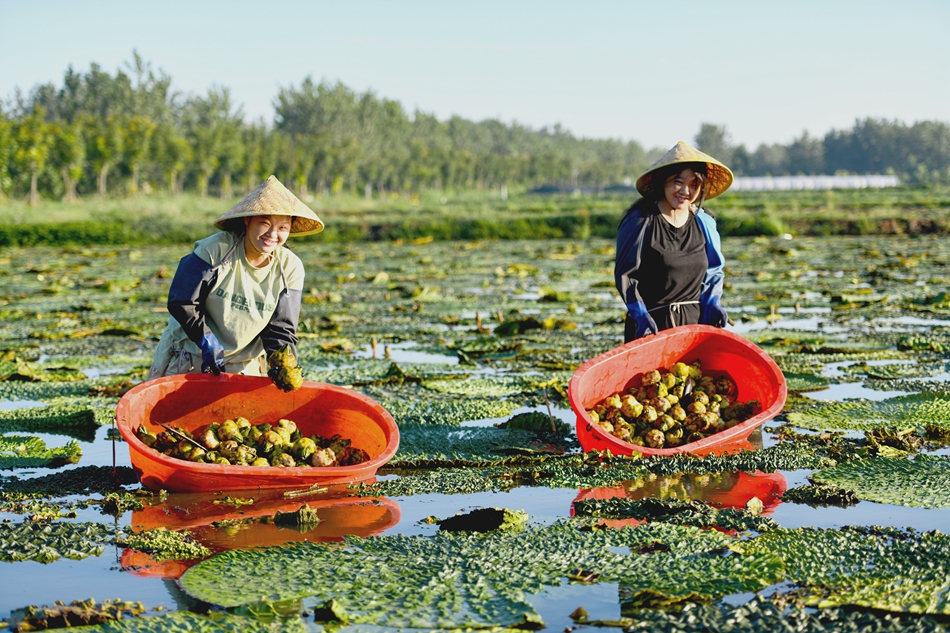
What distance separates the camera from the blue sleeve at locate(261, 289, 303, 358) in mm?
4344

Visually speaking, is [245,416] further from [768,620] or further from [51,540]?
[768,620]

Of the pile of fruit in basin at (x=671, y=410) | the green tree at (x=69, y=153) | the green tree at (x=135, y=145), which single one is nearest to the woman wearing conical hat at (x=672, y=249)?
the pile of fruit in basin at (x=671, y=410)

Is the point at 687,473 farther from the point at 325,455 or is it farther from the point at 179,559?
the point at 179,559

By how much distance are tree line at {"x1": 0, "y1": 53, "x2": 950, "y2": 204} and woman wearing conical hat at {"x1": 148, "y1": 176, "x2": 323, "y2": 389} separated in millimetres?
30402

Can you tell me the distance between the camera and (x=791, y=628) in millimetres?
2258

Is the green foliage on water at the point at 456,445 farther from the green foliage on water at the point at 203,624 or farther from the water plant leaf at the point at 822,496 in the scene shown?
the green foliage on water at the point at 203,624

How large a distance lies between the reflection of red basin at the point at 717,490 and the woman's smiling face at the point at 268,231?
1659 mm

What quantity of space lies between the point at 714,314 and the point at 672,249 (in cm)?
49

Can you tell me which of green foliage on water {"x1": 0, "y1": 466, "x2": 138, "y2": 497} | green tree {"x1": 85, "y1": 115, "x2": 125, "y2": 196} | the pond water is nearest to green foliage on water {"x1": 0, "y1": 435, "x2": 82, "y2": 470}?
the pond water

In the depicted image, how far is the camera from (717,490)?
3.66 meters

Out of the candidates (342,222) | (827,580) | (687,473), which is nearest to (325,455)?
(687,473)

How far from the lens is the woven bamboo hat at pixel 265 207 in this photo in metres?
4.03

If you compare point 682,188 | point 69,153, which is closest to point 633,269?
point 682,188

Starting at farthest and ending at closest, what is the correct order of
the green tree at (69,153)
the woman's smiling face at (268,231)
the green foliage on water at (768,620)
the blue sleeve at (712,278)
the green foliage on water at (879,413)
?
1. the green tree at (69,153)
2. the blue sleeve at (712,278)
3. the green foliage on water at (879,413)
4. the woman's smiling face at (268,231)
5. the green foliage on water at (768,620)
